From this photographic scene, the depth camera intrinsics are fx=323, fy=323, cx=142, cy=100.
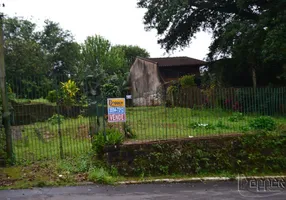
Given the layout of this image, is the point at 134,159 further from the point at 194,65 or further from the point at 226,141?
the point at 194,65

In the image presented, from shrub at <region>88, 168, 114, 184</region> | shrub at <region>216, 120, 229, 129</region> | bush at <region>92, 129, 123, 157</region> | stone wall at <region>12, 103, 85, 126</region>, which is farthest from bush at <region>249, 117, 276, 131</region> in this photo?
stone wall at <region>12, 103, 85, 126</region>

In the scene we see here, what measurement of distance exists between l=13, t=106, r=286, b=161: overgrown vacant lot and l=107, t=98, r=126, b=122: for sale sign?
0.74 m

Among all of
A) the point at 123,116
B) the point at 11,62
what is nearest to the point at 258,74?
the point at 123,116

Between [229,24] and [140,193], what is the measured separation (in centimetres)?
1510

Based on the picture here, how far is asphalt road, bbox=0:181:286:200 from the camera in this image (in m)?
6.81

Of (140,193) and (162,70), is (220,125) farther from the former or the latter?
(162,70)

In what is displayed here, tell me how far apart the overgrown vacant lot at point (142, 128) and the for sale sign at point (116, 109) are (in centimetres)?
74

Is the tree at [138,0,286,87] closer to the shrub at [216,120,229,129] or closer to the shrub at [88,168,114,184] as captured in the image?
the shrub at [216,120,229,129]

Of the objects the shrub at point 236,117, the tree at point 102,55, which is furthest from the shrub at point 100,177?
the tree at point 102,55

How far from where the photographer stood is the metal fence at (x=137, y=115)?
966 centimetres

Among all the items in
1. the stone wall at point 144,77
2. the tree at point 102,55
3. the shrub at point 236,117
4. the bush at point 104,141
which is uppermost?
the tree at point 102,55

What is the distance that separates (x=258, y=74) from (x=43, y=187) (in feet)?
59.4

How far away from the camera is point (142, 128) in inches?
431

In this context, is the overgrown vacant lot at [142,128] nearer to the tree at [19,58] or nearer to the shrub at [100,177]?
the shrub at [100,177]
